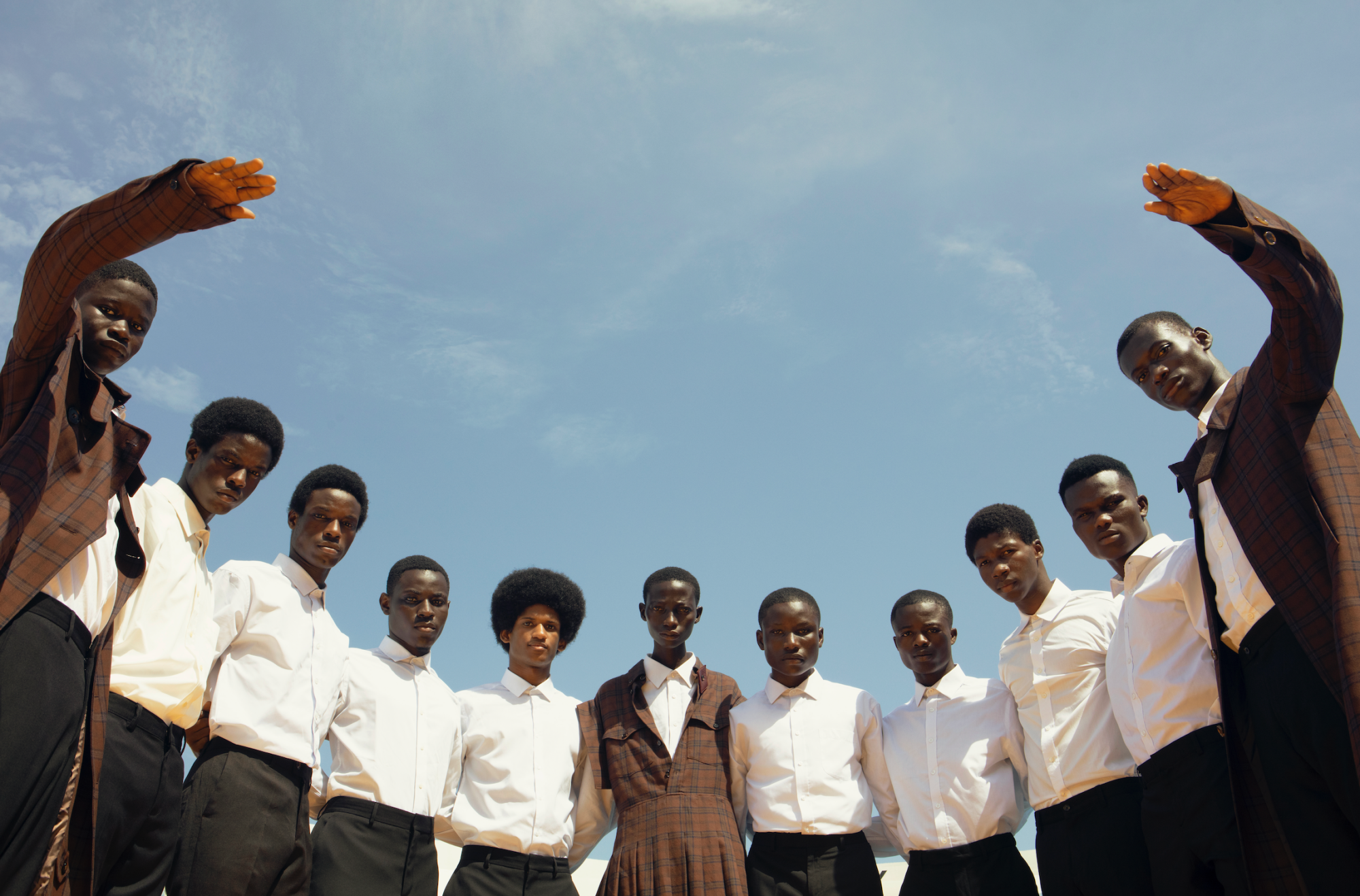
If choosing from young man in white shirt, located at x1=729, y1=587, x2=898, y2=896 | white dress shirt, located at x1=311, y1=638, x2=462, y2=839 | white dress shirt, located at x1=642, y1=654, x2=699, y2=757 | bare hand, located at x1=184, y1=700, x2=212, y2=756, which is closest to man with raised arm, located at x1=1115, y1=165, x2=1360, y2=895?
young man in white shirt, located at x1=729, y1=587, x2=898, y2=896

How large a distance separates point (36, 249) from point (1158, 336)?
16.6 feet

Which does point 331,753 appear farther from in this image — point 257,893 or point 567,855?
point 567,855

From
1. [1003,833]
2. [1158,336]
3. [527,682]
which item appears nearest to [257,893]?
[527,682]

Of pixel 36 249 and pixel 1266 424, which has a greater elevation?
pixel 1266 424

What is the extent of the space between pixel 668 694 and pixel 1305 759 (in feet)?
11.3

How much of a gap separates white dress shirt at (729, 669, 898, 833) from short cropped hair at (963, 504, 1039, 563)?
1.27m

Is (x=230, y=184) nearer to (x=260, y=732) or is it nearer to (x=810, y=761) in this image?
(x=260, y=732)

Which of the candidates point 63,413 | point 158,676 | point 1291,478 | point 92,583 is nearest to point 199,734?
point 158,676

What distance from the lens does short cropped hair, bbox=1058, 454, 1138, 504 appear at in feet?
17.6

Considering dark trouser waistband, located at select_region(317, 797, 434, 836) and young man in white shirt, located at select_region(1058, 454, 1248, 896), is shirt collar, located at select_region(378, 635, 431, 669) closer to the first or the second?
dark trouser waistband, located at select_region(317, 797, 434, 836)

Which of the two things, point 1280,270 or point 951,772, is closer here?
point 1280,270

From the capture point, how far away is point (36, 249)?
3227 millimetres

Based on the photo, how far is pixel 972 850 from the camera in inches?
198

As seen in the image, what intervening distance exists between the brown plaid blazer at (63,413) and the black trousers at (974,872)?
4.05 metres
